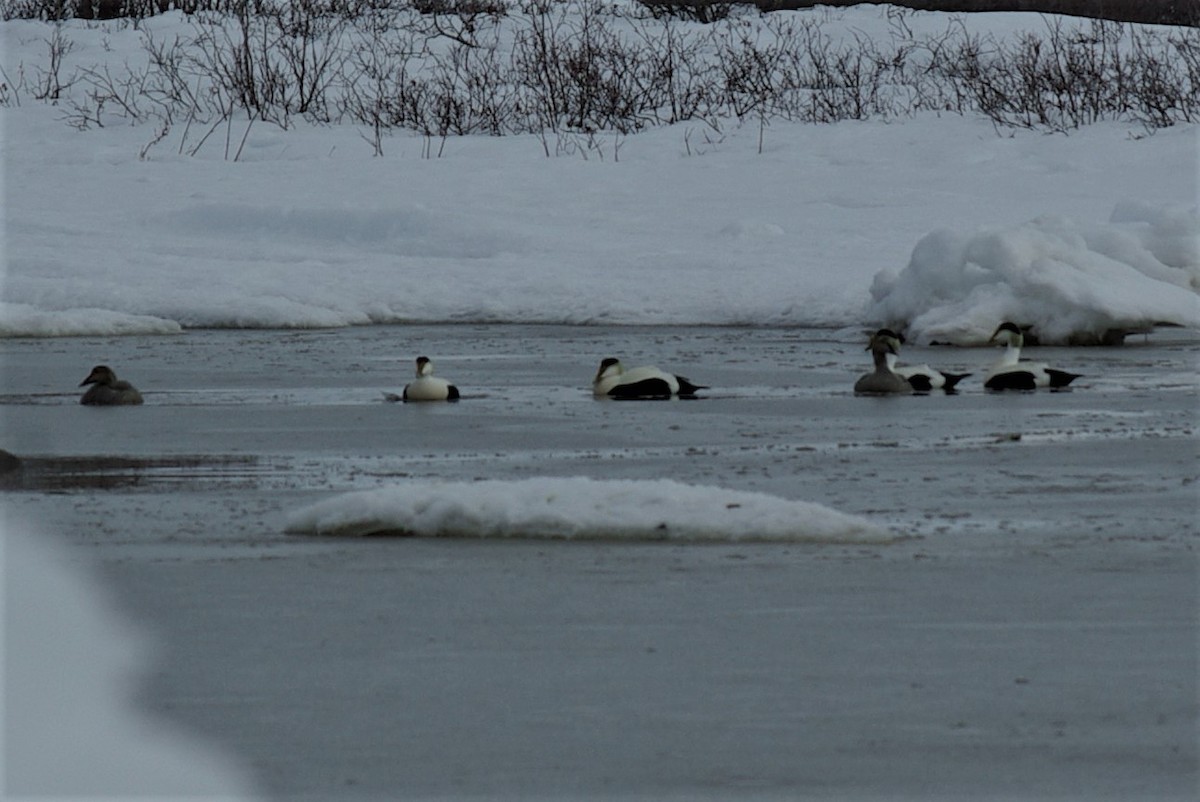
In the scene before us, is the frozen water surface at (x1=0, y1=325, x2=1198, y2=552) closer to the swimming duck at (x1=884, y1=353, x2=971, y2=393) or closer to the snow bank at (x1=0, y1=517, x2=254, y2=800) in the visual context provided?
the swimming duck at (x1=884, y1=353, x2=971, y2=393)

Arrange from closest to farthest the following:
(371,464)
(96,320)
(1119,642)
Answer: (1119,642) < (371,464) < (96,320)

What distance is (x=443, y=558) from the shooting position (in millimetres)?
6422

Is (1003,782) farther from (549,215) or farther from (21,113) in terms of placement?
(21,113)

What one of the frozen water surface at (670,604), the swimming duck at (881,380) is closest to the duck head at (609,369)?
the frozen water surface at (670,604)

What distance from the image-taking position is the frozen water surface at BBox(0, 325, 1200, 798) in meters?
4.15

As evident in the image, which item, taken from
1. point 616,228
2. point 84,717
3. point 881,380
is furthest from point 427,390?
point 616,228

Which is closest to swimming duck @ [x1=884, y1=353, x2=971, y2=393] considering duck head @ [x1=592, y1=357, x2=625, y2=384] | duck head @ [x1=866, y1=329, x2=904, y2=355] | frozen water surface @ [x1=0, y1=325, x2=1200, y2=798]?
duck head @ [x1=866, y1=329, x2=904, y2=355]

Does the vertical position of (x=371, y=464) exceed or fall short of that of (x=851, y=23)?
it falls short

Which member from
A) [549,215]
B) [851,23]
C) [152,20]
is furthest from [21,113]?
[851,23]

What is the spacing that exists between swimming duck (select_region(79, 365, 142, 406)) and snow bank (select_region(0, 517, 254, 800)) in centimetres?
562

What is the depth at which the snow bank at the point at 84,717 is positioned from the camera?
4.09 meters

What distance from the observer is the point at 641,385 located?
12008 mm

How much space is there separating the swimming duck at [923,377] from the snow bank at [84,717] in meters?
7.15

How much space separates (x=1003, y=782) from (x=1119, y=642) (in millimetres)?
1283
